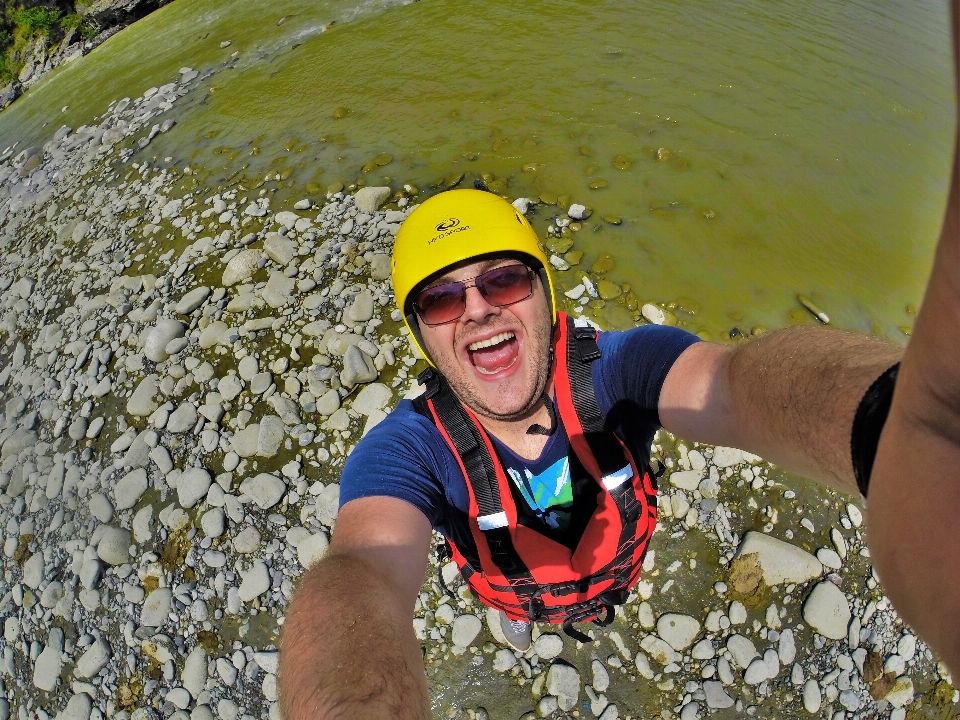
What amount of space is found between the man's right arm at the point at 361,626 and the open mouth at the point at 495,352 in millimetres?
991

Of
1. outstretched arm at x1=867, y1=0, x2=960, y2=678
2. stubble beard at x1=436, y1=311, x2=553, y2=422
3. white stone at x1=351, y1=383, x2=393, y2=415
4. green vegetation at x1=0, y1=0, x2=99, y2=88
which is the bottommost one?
white stone at x1=351, y1=383, x2=393, y2=415

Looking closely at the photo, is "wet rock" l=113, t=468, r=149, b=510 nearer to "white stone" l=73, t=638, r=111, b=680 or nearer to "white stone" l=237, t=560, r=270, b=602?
"white stone" l=73, t=638, r=111, b=680

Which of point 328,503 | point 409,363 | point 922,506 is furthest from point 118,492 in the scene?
point 922,506

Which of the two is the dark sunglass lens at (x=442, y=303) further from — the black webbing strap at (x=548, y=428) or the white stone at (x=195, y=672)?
the white stone at (x=195, y=672)

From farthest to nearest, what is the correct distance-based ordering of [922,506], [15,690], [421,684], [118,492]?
[118,492], [15,690], [421,684], [922,506]

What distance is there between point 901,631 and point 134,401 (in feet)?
24.1

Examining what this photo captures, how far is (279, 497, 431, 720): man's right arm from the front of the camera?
1837 millimetres

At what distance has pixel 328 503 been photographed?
189 inches

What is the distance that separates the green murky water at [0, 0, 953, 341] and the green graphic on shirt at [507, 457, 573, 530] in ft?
10.1

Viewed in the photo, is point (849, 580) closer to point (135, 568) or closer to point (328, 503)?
point (328, 503)

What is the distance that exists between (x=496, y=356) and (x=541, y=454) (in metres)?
0.65

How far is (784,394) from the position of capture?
207 centimetres

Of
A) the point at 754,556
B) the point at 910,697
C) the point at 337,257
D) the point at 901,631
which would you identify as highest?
the point at 337,257

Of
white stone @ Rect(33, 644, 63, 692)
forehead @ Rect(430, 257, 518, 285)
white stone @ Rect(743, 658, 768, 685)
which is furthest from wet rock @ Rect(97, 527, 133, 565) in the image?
white stone @ Rect(743, 658, 768, 685)
